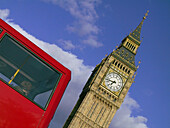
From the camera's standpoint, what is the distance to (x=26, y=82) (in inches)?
281

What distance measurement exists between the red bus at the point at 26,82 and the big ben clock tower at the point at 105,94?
3946 centimetres

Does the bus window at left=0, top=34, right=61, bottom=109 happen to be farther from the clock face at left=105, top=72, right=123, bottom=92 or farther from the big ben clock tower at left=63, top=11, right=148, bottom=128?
the clock face at left=105, top=72, right=123, bottom=92

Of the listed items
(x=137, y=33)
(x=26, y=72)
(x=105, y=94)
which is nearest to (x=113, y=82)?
(x=105, y=94)

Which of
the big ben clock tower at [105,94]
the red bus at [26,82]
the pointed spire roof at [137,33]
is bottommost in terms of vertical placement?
the red bus at [26,82]

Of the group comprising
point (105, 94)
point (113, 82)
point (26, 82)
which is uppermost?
point (113, 82)

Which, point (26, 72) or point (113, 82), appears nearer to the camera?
point (26, 72)

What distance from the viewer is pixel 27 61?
23.4ft

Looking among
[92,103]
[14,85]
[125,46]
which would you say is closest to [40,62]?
[14,85]

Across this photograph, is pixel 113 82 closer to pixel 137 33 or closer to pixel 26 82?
pixel 137 33

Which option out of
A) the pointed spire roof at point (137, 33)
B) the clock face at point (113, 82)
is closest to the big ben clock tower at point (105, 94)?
the clock face at point (113, 82)

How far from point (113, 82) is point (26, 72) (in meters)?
42.4

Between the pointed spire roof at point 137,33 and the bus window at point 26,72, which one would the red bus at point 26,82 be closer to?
the bus window at point 26,72

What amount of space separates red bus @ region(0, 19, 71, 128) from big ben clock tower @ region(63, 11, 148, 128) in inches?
1554

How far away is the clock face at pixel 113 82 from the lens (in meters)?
48.5
